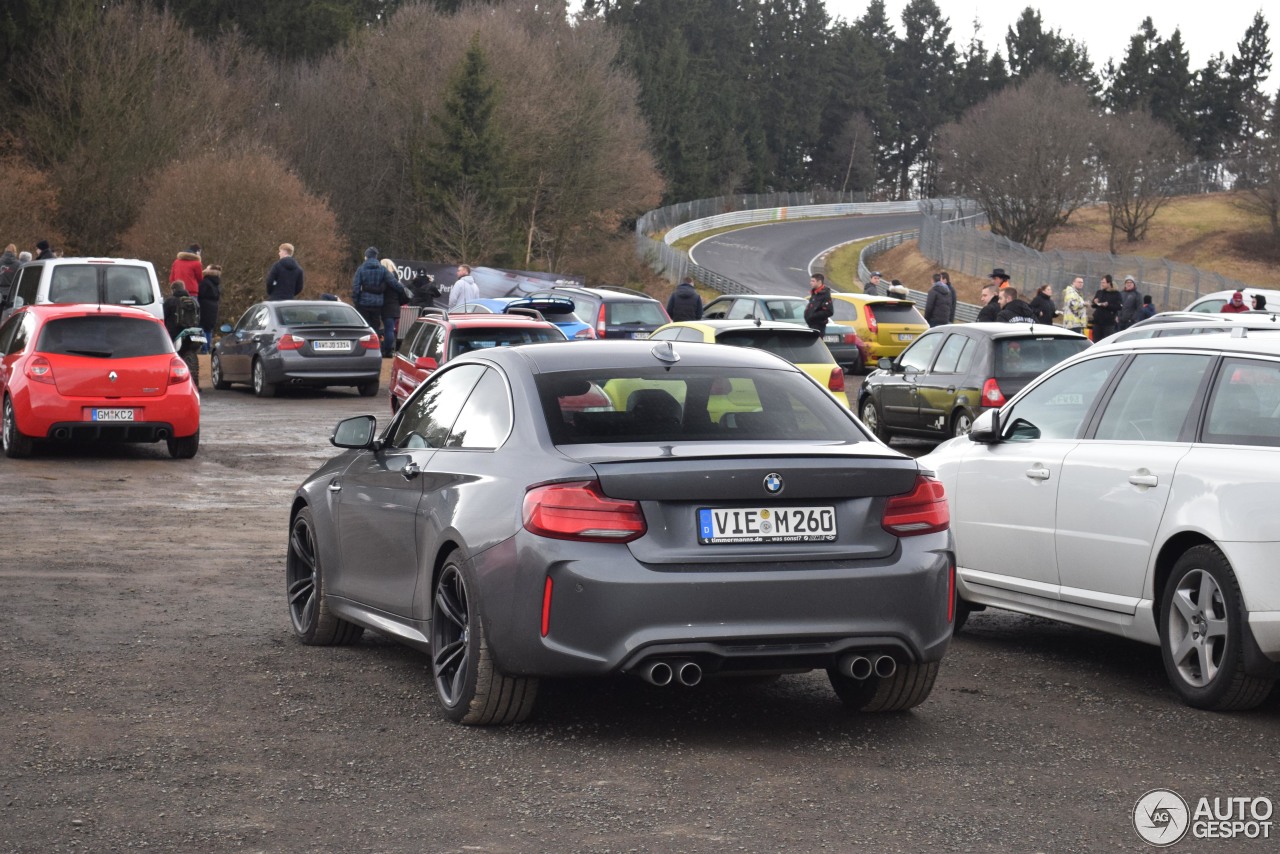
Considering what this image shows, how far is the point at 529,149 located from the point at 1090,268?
76.6ft

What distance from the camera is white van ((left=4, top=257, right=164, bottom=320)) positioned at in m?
24.1

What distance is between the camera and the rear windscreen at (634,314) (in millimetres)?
29672

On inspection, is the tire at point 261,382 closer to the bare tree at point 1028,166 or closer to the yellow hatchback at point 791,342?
the yellow hatchback at point 791,342

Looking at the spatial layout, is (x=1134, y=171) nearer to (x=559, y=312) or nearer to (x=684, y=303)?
(x=684, y=303)

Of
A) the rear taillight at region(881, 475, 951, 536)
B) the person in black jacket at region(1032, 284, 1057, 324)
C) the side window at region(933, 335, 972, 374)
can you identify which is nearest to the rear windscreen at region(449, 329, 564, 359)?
the side window at region(933, 335, 972, 374)

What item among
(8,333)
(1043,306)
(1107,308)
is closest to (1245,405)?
(8,333)

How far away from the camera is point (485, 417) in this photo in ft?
23.5

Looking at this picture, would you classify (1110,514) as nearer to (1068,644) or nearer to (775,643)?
(1068,644)

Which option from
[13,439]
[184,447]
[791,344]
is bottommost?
[184,447]

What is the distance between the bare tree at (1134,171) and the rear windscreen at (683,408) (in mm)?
80910

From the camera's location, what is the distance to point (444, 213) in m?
70.5

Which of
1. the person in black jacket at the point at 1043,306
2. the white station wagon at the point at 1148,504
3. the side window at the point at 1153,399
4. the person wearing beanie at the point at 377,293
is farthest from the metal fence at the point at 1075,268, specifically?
the side window at the point at 1153,399

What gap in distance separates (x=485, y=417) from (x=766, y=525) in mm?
1405

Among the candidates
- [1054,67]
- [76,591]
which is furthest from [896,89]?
[76,591]
